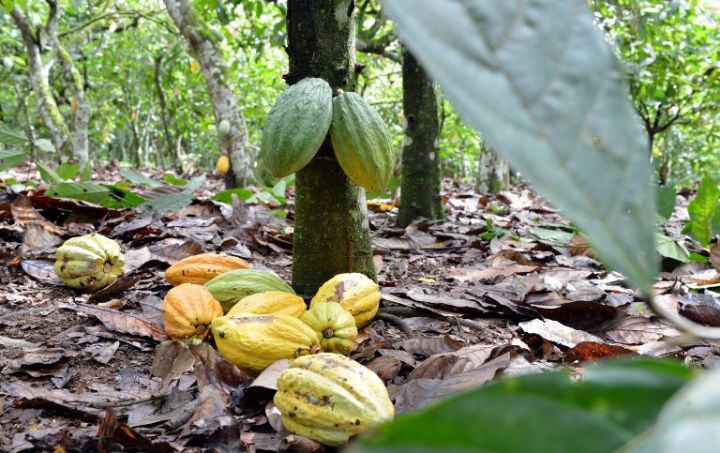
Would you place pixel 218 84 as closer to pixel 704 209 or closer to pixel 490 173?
pixel 490 173

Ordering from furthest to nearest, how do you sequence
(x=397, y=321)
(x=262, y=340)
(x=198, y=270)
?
(x=198, y=270) < (x=397, y=321) < (x=262, y=340)

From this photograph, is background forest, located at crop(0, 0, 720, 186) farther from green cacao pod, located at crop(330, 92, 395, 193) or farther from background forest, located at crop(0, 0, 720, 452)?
green cacao pod, located at crop(330, 92, 395, 193)

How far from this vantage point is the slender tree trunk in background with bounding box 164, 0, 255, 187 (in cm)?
418

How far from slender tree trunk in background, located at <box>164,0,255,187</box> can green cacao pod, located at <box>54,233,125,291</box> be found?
2388 mm

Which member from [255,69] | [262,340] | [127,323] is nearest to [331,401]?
[262,340]

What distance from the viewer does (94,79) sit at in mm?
12297

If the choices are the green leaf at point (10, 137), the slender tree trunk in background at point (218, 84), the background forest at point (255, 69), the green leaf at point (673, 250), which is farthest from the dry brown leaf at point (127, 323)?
the slender tree trunk in background at point (218, 84)

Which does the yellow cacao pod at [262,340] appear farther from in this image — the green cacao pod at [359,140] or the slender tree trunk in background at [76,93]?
the slender tree trunk in background at [76,93]

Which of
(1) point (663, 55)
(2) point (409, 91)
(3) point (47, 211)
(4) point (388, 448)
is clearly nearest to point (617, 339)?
(4) point (388, 448)

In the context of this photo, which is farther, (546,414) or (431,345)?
(431,345)

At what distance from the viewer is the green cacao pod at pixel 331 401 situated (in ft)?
3.29

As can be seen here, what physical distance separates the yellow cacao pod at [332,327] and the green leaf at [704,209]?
1528 mm

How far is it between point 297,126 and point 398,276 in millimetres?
1006

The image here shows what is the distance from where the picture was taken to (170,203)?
2.82 meters
